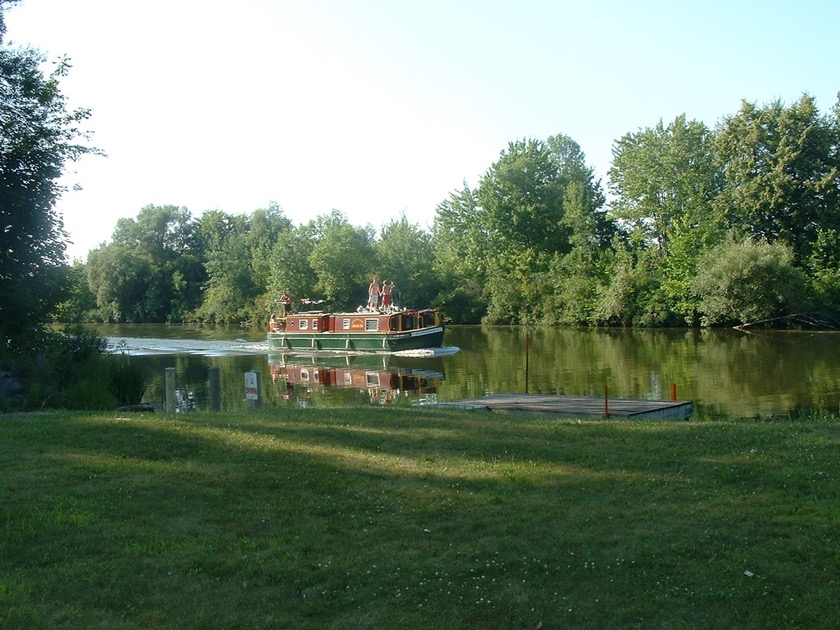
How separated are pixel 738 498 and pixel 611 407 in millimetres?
8122

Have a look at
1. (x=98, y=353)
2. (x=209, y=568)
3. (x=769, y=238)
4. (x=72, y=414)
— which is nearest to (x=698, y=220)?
(x=769, y=238)

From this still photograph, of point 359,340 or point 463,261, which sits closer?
point 359,340

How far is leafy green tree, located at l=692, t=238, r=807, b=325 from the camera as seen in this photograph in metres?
51.2

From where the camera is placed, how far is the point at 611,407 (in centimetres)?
1531

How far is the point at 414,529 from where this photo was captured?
22.1ft

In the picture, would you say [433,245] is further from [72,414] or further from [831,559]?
[831,559]

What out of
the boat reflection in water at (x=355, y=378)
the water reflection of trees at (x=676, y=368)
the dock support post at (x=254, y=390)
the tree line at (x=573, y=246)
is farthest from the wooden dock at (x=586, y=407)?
the tree line at (x=573, y=246)

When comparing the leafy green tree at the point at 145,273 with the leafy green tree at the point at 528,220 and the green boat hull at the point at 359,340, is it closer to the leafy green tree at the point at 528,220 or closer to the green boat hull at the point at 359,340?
the leafy green tree at the point at 528,220

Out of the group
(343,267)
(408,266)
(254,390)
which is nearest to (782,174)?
(408,266)

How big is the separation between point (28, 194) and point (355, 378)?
1635cm

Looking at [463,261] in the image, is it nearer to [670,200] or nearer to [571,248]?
[571,248]

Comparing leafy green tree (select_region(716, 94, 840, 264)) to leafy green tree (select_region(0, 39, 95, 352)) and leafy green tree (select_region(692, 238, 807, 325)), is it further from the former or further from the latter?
leafy green tree (select_region(0, 39, 95, 352))

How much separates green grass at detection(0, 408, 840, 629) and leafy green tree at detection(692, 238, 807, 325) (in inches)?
1747

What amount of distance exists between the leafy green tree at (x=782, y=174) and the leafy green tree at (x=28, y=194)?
46641 mm
